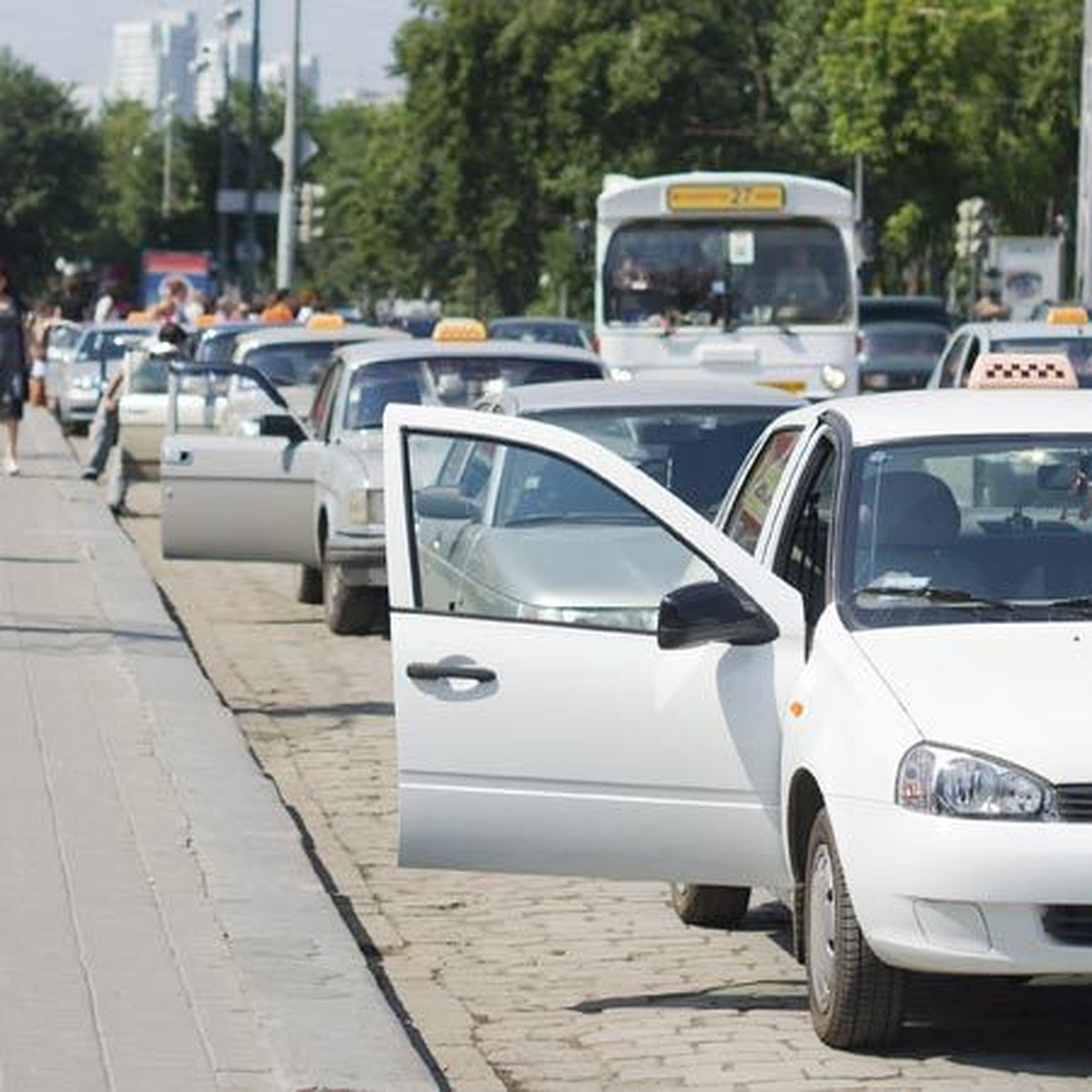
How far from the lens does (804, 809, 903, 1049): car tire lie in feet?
25.5

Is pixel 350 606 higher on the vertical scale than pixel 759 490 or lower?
lower

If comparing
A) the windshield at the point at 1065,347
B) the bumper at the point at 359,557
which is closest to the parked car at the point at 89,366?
the windshield at the point at 1065,347

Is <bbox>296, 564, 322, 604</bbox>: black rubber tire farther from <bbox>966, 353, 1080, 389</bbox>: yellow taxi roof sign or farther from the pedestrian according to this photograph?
the pedestrian

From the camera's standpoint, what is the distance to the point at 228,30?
80250 mm

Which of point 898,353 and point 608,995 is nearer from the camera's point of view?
point 608,995

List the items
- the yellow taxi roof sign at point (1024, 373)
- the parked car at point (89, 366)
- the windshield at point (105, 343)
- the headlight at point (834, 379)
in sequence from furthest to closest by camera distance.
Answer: the parked car at point (89, 366) < the windshield at point (105, 343) < the headlight at point (834, 379) < the yellow taxi roof sign at point (1024, 373)

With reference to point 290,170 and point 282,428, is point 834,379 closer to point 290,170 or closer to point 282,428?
point 282,428

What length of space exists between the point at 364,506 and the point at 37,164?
97.2 m

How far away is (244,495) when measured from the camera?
1897 centimetres

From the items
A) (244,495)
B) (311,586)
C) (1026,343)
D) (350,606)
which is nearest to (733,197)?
(1026,343)

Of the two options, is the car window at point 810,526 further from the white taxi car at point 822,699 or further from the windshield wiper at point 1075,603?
the windshield wiper at point 1075,603

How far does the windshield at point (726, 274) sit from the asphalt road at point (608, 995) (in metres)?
18.5

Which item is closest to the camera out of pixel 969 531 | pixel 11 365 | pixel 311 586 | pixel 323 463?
pixel 969 531

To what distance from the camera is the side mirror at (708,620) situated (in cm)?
804
